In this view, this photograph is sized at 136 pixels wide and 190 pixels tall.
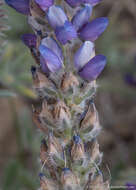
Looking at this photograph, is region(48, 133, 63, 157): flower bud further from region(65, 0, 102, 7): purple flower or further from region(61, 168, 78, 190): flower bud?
region(65, 0, 102, 7): purple flower

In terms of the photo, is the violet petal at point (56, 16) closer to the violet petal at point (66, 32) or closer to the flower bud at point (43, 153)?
the violet petal at point (66, 32)

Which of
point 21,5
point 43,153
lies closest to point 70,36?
point 21,5

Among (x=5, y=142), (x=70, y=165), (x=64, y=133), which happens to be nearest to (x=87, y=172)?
(x=70, y=165)

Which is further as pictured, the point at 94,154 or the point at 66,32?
the point at 94,154

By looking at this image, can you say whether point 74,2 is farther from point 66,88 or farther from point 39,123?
point 39,123

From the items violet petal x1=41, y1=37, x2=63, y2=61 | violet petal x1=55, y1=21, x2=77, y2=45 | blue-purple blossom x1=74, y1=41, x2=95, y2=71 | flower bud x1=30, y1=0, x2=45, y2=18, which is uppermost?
flower bud x1=30, y1=0, x2=45, y2=18

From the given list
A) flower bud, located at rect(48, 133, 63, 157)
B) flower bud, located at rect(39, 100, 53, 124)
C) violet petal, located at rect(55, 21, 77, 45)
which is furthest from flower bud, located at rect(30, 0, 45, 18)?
flower bud, located at rect(48, 133, 63, 157)

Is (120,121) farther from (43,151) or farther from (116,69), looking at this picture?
(43,151)
